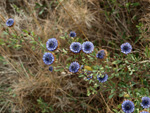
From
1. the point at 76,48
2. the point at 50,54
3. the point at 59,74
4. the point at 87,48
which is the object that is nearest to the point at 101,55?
the point at 87,48

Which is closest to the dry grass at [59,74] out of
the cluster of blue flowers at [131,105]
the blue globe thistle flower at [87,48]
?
the blue globe thistle flower at [87,48]

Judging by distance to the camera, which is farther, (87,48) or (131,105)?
(87,48)

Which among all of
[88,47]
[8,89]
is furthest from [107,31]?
[8,89]

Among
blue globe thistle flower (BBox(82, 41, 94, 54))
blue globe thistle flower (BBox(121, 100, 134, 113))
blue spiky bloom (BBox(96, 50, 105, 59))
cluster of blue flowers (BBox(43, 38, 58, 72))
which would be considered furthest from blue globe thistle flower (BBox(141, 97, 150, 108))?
cluster of blue flowers (BBox(43, 38, 58, 72))

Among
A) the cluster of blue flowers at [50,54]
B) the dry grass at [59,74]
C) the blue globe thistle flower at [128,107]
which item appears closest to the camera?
the blue globe thistle flower at [128,107]

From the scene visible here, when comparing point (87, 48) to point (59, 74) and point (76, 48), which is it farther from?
point (59, 74)

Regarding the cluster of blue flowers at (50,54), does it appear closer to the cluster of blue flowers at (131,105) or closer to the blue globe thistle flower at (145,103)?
the cluster of blue flowers at (131,105)

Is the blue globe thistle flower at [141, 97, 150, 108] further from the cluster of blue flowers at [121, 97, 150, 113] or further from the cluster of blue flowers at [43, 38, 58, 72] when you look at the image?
the cluster of blue flowers at [43, 38, 58, 72]

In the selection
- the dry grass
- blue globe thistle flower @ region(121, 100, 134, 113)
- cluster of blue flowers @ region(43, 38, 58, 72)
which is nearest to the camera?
blue globe thistle flower @ region(121, 100, 134, 113)

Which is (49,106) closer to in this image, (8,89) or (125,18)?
(8,89)

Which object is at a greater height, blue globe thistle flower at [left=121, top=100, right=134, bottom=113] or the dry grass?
the dry grass

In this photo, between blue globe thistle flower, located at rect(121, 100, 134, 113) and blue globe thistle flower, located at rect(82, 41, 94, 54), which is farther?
blue globe thistle flower, located at rect(82, 41, 94, 54)
